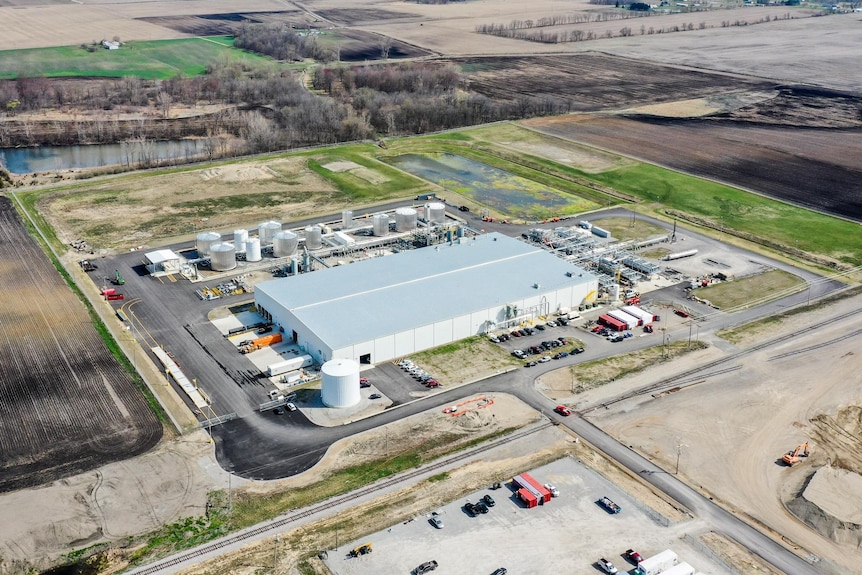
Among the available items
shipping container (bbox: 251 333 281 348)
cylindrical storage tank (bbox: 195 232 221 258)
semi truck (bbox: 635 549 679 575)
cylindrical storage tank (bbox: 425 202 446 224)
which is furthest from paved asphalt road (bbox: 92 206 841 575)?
cylindrical storage tank (bbox: 425 202 446 224)

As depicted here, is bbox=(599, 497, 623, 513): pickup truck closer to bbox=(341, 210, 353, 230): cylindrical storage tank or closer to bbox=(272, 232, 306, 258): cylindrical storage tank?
bbox=(272, 232, 306, 258): cylindrical storage tank

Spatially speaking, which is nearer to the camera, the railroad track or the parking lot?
the parking lot

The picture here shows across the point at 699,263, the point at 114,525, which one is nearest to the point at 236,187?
the point at 699,263

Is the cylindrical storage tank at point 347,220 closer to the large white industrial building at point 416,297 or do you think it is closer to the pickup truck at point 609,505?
the large white industrial building at point 416,297

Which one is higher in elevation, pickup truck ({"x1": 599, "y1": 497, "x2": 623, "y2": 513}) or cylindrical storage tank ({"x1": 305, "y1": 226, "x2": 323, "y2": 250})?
cylindrical storage tank ({"x1": 305, "y1": 226, "x2": 323, "y2": 250})

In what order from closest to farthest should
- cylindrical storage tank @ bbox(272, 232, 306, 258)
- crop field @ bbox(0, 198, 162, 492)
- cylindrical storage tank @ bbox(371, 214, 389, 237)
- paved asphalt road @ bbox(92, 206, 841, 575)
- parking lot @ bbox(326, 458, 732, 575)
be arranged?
parking lot @ bbox(326, 458, 732, 575)
paved asphalt road @ bbox(92, 206, 841, 575)
crop field @ bbox(0, 198, 162, 492)
cylindrical storage tank @ bbox(272, 232, 306, 258)
cylindrical storage tank @ bbox(371, 214, 389, 237)

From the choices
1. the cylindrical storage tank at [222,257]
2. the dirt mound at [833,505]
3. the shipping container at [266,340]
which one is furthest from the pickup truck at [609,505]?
the cylindrical storage tank at [222,257]

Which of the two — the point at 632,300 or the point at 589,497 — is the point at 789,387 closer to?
the point at 632,300
